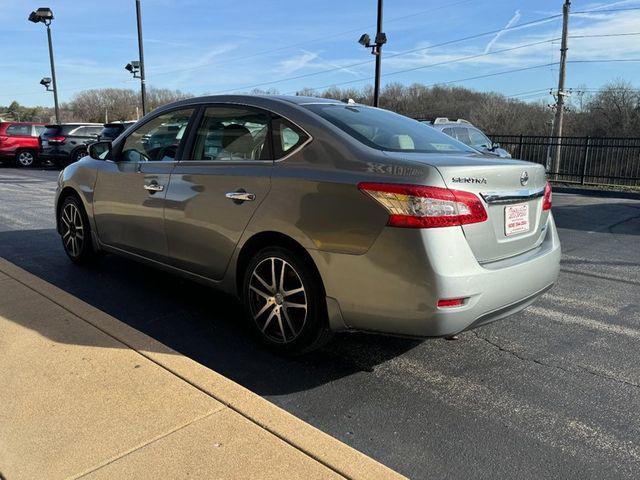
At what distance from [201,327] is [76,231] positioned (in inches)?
89.1

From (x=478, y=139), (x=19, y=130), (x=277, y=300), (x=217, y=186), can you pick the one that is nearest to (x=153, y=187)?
(x=217, y=186)

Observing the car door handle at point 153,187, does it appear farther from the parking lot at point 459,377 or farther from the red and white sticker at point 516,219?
the red and white sticker at point 516,219

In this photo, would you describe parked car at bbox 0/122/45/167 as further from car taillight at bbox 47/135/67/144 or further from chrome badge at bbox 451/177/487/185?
chrome badge at bbox 451/177/487/185

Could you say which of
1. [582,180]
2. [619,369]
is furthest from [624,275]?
[582,180]

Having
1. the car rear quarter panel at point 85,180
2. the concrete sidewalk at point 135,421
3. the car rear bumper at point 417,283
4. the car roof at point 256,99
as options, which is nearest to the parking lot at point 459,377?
the concrete sidewalk at point 135,421

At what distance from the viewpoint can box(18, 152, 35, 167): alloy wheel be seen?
2205cm

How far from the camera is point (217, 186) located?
12.4 feet

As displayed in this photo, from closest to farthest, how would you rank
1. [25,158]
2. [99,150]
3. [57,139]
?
[99,150]
[57,139]
[25,158]

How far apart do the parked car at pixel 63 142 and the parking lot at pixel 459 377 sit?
17.0m

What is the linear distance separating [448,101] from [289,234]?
64506 mm

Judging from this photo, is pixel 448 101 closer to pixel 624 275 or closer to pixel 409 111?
pixel 409 111

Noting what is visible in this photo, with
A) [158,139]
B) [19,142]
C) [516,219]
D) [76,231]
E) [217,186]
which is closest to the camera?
[516,219]

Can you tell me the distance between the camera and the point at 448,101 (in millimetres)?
63844

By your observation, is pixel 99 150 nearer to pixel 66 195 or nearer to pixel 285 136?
pixel 66 195
